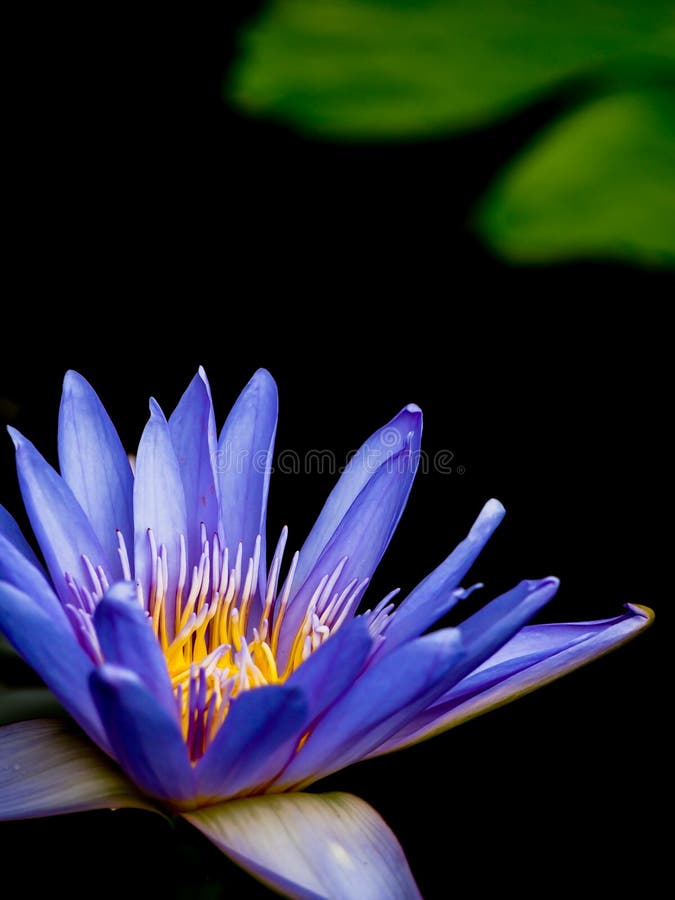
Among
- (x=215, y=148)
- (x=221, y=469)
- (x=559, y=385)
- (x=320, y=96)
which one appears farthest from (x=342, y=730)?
(x=215, y=148)

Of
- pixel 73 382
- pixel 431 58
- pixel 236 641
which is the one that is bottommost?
pixel 236 641

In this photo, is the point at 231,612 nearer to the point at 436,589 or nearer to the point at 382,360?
the point at 436,589

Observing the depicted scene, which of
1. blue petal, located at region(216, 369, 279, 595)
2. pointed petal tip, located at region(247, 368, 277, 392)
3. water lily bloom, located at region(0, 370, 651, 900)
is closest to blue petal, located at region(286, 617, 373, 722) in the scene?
water lily bloom, located at region(0, 370, 651, 900)

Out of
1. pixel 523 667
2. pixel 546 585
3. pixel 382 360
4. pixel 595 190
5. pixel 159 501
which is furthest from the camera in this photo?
pixel 382 360

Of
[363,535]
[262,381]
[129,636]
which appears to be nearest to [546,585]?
[363,535]

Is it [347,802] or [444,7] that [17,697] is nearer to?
[347,802]

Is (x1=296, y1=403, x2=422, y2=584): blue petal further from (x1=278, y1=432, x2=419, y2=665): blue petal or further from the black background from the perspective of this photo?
the black background

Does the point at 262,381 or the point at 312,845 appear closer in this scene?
the point at 312,845
